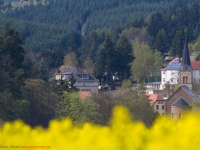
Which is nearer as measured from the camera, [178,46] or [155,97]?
[155,97]

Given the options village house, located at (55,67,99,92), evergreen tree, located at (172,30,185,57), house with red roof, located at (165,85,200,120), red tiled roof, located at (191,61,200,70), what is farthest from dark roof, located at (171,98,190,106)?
evergreen tree, located at (172,30,185,57)

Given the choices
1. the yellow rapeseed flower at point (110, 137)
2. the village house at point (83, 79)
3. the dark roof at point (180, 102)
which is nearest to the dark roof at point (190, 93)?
the dark roof at point (180, 102)

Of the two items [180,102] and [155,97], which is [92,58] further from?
[180,102]

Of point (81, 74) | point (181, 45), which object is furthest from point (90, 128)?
point (181, 45)

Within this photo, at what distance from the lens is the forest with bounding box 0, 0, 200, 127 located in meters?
47.3

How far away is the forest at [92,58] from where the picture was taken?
47266 millimetres

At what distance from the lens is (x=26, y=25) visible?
15512cm

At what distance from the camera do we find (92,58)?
11894cm

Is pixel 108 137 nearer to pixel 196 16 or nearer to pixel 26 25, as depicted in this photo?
pixel 196 16

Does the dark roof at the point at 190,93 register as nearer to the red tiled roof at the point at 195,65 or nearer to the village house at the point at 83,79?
the village house at the point at 83,79

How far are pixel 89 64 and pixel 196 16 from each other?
32469mm

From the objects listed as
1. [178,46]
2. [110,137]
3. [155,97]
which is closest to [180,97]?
[155,97]

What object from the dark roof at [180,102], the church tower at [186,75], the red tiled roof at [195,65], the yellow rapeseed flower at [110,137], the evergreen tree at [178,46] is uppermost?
the evergreen tree at [178,46]

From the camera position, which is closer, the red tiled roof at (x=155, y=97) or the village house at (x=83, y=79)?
the red tiled roof at (x=155, y=97)
